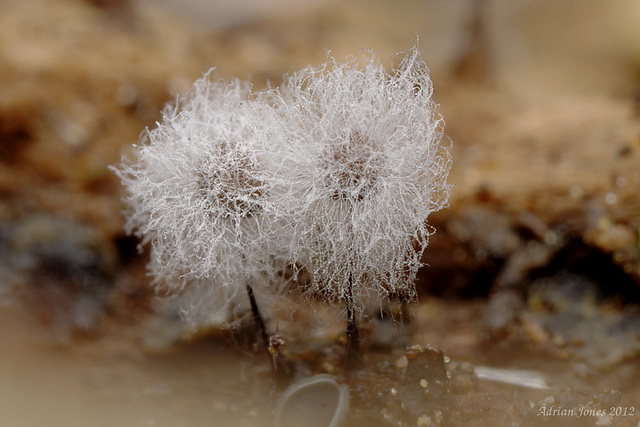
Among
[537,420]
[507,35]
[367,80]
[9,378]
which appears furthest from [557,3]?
[9,378]

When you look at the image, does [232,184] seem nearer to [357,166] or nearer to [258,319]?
[357,166]

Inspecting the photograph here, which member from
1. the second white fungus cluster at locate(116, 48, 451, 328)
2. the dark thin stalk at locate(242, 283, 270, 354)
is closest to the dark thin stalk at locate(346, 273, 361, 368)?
the second white fungus cluster at locate(116, 48, 451, 328)

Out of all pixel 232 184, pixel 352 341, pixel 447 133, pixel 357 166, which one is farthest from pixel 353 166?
pixel 447 133

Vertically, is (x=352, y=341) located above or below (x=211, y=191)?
below

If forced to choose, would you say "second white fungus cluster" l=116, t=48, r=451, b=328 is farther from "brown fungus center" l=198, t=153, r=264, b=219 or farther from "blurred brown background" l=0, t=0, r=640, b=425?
"blurred brown background" l=0, t=0, r=640, b=425

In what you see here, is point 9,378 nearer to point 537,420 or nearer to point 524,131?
point 537,420

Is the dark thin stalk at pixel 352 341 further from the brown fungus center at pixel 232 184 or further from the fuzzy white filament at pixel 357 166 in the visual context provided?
the brown fungus center at pixel 232 184
